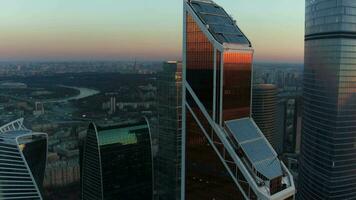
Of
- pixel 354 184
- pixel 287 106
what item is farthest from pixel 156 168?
pixel 287 106

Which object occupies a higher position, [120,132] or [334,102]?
[334,102]

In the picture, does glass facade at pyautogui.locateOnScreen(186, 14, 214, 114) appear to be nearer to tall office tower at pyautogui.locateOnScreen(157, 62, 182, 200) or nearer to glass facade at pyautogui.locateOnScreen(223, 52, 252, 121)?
glass facade at pyautogui.locateOnScreen(223, 52, 252, 121)

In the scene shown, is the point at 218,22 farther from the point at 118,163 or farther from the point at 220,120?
the point at 118,163

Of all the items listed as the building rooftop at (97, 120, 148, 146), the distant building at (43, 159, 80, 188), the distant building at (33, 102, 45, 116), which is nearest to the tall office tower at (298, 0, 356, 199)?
the building rooftop at (97, 120, 148, 146)

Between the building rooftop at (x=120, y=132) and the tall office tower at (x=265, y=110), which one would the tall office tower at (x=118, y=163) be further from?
the tall office tower at (x=265, y=110)

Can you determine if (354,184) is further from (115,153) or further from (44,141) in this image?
(44,141)

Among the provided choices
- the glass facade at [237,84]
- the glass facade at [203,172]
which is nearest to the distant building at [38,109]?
the glass facade at [203,172]

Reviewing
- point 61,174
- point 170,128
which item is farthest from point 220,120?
point 61,174
